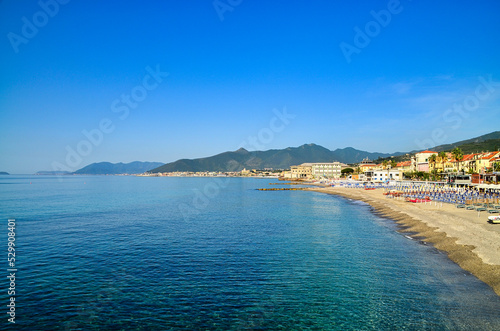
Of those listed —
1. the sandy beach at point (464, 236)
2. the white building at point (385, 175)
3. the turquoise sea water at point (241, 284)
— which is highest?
the white building at point (385, 175)

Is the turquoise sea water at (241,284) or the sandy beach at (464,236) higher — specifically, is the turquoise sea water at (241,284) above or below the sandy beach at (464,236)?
below

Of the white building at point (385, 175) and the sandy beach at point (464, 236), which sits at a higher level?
the white building at point (385, 175)

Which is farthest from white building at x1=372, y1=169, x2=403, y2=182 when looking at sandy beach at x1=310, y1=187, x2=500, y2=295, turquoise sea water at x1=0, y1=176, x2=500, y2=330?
turquoise sea water at x1=0, y1=176, x2=500, y2=330

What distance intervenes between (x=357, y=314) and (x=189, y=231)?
21438 mm

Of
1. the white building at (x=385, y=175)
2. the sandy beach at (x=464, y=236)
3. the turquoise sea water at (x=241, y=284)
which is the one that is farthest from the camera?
the white building at (x=385, y=175)

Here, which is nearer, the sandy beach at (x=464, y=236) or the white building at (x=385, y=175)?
the sandy beach at (x=464, y=236)

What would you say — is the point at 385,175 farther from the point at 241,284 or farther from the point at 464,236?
the point at 241,284

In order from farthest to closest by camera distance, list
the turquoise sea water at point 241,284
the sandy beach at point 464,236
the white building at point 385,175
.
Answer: the white building at point 385,175, the sandy beach at point 464,236, the turquoise sea water at point 241,284

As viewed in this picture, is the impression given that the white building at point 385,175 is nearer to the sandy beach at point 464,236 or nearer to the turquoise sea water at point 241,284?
the sandy beach at point 464,236

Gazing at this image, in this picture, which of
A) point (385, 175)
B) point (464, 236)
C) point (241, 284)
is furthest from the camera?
point (385, 175)

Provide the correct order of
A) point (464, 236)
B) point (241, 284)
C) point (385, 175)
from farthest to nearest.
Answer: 1. point (385, 175)
2. point (464, 236)
3. point (241, 284)

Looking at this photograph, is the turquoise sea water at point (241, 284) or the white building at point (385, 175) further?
the white building at point (385, 175)

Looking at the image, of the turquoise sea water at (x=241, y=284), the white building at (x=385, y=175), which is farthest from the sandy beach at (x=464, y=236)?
the white building at (x=385, y=175)

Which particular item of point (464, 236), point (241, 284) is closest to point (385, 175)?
point (464, 236)
